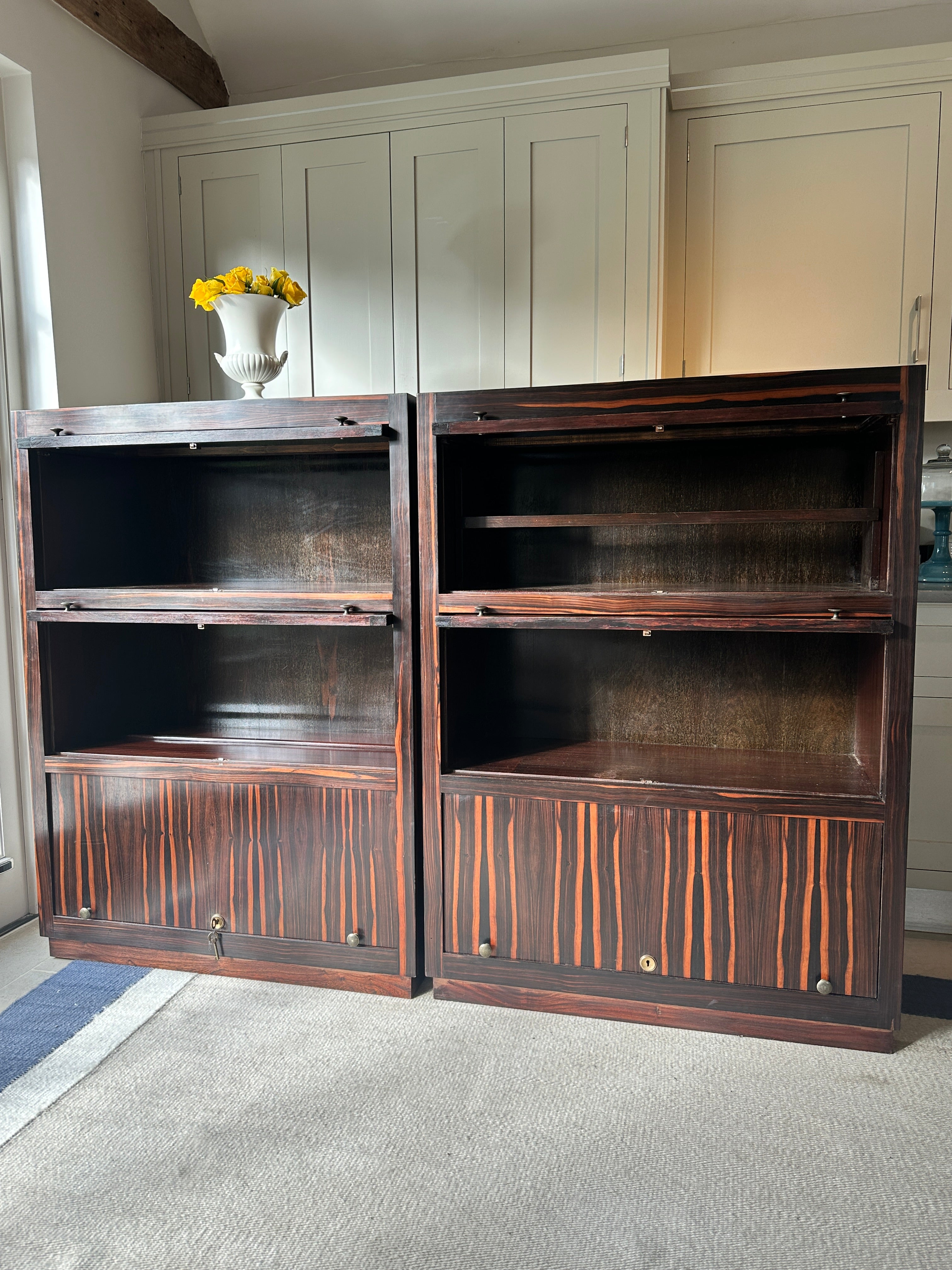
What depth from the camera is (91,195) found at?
2635 mm

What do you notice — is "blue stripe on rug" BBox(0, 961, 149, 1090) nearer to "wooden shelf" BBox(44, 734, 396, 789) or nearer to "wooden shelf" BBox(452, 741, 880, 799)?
"wooden shelf" BBox(44, 734, 396, 789)

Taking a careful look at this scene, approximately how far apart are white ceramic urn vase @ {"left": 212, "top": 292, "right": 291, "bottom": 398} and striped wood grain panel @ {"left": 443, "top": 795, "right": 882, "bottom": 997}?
1.28 metres

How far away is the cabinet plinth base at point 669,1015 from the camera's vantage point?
1926 mm

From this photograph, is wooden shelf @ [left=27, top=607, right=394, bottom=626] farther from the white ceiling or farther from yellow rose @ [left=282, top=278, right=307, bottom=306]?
the white ceiling

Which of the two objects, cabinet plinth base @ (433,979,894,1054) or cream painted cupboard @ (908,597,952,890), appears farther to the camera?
cream painted cupboard @ (908,597,952,890)

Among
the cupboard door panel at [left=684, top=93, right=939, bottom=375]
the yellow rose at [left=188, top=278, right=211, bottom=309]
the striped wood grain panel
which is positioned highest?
the cupboard door panel at [left=684, top=93, right=939, bottom=375]

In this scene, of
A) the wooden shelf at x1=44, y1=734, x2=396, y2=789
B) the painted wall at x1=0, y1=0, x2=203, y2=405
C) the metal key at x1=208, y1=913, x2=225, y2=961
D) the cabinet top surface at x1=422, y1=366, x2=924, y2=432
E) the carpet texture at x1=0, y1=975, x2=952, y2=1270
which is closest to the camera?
the carpet texture at x1=0, y1=975, x2=952, y2=1270

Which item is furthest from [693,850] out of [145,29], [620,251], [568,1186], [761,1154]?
[145,29]

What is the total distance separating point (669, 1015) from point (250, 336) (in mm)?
2077

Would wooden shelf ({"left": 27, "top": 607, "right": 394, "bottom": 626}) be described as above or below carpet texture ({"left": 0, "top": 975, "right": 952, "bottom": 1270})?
above

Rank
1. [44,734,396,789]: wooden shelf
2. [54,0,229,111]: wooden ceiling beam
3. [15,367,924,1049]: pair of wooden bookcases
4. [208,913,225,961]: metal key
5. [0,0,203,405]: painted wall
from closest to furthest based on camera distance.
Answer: [15,367,924,1049]: pair of wooden bookcases
[44,734,396,789]: wooden shelf
[208,913,225,961]: metal key
[0,0,203,405]: painted wall
[54,0,229,111]: wooden ceiling beam

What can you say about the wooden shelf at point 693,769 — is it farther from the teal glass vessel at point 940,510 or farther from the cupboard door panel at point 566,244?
the cupboard door panel at point 566,244

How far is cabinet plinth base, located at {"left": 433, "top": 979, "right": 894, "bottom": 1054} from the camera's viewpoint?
193cm

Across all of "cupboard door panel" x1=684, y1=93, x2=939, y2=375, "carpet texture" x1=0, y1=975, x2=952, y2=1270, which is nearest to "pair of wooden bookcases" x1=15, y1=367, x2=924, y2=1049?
"carpet texture" x1=0, y1=975, x2=952, y2=1270
